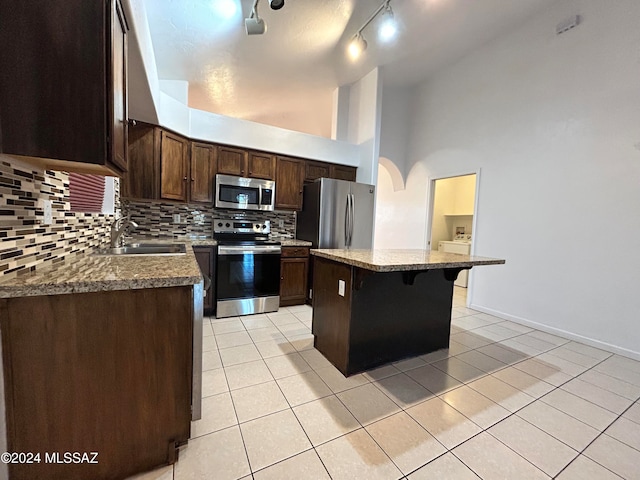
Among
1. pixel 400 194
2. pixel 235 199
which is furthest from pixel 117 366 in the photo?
pixel 400 194

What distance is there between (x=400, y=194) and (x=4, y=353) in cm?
533

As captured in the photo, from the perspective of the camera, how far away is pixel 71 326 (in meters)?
1.07

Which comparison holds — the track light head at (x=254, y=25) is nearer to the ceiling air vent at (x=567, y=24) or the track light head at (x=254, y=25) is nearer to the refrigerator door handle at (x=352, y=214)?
the refrigerator door handle at (x=352, y=214)

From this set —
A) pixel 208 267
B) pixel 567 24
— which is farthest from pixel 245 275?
pixel 567 24

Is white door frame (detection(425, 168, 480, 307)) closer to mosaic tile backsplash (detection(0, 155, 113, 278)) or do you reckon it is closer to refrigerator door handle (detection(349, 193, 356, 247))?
refrigerator door handle (detection(349, 193, 356, 247))

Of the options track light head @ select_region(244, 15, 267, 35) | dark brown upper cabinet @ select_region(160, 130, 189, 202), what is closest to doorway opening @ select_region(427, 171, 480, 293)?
track light head @ select_region(244, 15, 267, 35)

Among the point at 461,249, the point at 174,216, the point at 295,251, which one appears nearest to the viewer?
the point at 174,216

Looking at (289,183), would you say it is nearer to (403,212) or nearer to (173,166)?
(173,166)

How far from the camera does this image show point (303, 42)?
3.41 m

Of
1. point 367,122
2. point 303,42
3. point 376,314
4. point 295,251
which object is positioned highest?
point 303,42

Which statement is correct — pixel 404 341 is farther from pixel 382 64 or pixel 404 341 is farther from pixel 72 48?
pixel 382 64

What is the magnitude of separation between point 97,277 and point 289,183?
9.66ft

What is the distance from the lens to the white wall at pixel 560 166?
2.62 m

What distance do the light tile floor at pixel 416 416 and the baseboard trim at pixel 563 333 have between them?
0.13m
